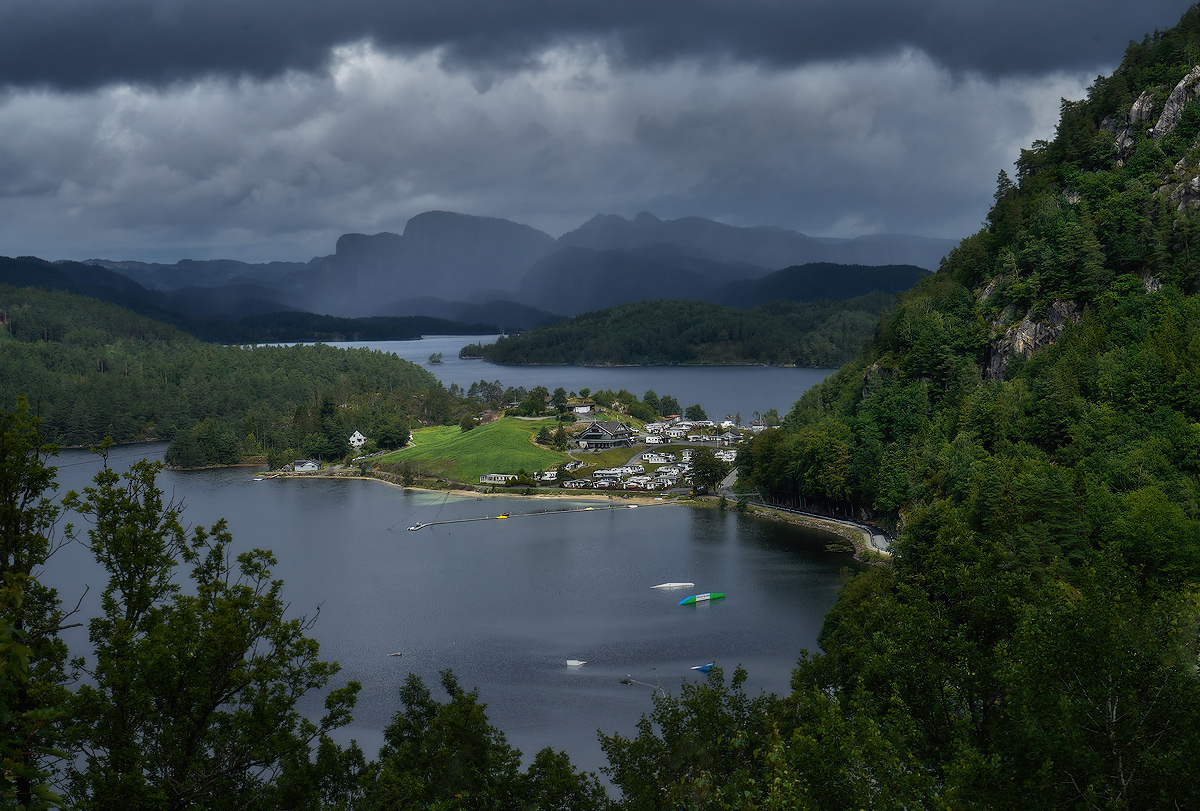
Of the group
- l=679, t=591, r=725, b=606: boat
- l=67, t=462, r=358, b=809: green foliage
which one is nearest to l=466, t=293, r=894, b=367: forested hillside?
l=679, t=591, r=725, b=606: boat

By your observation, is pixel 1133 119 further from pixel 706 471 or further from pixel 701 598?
pixel 701 598

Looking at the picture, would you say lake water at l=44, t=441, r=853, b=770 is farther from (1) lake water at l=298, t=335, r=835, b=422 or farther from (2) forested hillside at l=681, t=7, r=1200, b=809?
(1) lake water at l=298, t=335, r=835, b=422

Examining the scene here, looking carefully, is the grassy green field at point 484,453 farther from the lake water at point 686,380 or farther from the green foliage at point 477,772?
the green foliage at point 477,772

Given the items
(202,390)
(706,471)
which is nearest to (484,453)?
(706,471)

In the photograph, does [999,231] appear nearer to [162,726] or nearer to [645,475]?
[645,475]

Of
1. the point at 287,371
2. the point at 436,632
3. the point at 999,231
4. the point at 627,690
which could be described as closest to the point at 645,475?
the point at 999,231

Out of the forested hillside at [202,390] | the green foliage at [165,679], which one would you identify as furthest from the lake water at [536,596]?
the forested hillside at [202,390]
